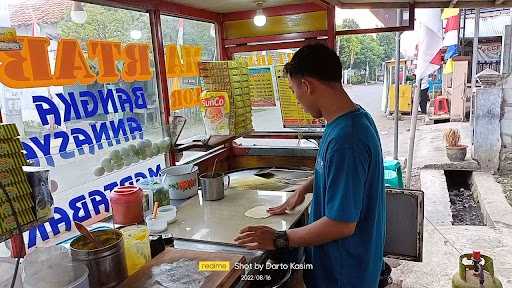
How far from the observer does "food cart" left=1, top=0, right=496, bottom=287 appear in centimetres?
166

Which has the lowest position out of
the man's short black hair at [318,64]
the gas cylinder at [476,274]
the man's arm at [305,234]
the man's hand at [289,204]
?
the gas cylinder at [476,274]

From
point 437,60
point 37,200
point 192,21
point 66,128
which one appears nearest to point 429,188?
point 437,60

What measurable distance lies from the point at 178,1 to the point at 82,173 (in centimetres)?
132

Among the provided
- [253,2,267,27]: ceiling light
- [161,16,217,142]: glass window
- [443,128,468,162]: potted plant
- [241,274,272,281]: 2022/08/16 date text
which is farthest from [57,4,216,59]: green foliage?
[443,128,468,162]: potted plant

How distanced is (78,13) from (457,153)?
6122mm

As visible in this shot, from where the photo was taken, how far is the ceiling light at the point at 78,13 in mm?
1887

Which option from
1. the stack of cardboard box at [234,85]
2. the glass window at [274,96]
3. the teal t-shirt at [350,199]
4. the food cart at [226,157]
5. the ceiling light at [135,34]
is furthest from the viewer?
the glass window at [274,96]

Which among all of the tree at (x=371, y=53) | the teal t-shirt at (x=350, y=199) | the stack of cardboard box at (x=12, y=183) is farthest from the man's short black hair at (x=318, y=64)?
the tree at (x=371, y=53)

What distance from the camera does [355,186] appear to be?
1.33 metres

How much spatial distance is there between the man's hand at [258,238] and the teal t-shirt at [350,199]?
0.21 metres

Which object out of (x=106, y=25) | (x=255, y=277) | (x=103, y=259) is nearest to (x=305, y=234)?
(x=255, y=277)

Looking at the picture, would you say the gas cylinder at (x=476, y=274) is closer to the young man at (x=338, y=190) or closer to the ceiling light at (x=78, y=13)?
the young man at (x=338, y=190)

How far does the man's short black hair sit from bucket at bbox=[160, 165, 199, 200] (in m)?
1.14

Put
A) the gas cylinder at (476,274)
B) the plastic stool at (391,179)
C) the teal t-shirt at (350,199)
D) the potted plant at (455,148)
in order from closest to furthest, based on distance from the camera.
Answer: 1. the teal t-shirt at (350,199)
2. the gas cylinder at (476,274)
3. the plastic stool at (391,179)
4. the potted plant at (455,148)
